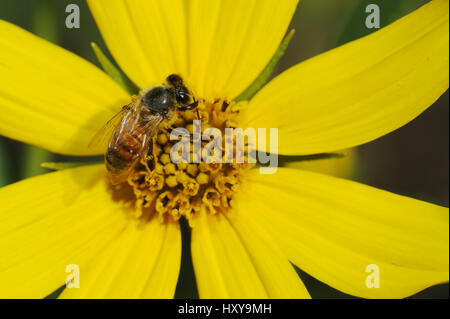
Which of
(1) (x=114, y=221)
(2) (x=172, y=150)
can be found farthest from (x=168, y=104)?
(1) (x=114, y=221)

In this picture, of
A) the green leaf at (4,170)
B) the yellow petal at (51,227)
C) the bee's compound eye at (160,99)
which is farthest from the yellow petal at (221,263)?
the green leaf at (4,170)

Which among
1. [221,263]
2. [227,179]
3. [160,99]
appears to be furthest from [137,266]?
[160,99]

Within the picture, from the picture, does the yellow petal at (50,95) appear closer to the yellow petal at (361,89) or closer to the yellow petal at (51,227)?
the yellow petal at (51,227)

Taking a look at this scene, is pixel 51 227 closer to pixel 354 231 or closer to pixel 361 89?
pixel 354 231

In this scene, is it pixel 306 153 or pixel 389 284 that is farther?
pixel 306 153

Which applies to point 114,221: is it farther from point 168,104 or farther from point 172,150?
point 168,104

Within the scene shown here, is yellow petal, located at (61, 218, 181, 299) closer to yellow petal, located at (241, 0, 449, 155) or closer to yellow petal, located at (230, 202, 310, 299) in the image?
yellow petal, located at (230, 202, 310, 299)
